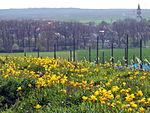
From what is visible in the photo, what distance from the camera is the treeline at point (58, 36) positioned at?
35.7 metres

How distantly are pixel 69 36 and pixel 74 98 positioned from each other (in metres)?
35.7

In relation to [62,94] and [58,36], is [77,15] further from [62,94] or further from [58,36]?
[62,94]

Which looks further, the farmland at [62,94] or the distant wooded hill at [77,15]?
A: the distant wooded hill at [77,15]

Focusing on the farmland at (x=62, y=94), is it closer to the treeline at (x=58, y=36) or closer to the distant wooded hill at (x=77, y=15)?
the treeline at (x=58, y=36)

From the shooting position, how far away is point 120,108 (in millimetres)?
3836

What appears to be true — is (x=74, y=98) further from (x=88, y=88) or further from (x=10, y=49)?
(x=10, y=49)

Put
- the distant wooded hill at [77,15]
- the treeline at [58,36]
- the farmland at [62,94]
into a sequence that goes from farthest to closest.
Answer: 1. the distant wooded hill at [77,15]
2. the treeline at [58,36]
3. the farmland at [62,94]

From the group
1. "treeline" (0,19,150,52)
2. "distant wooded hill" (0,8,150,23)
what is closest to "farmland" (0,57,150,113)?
"treeline" (0,19,150,52)

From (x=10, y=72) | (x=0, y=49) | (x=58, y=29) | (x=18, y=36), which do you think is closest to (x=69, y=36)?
(x=58, y=29)

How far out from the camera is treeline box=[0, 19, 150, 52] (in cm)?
3569

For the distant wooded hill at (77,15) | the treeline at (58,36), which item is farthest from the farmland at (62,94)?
the distant wooded hill at (77,15)

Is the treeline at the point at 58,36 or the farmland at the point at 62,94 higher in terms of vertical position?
the farmland at the point at 62,94

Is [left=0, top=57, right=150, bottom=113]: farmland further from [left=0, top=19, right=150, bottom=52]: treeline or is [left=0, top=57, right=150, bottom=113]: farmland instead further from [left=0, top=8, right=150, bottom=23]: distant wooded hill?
[left=0, top=8, right=150, bottom=23]: distant wooded hill

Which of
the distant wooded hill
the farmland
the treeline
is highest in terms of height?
the distant wooded hill
